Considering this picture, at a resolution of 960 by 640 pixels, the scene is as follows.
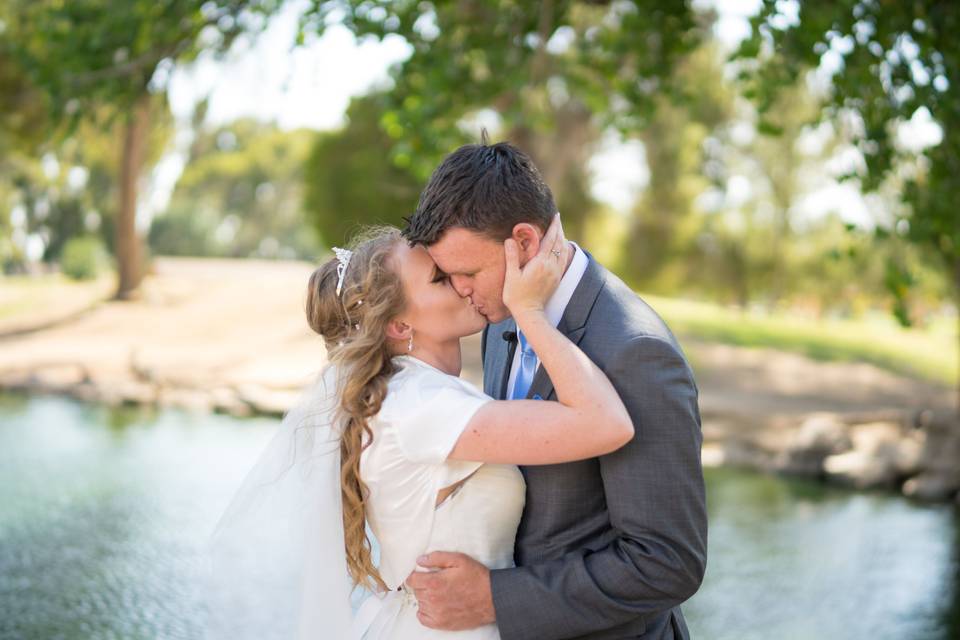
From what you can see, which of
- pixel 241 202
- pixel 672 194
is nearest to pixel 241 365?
pixel 672 194

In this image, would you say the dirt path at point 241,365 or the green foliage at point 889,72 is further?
the dirt path at point 241,365

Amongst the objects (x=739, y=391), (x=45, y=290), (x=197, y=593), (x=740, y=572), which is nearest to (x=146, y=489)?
(x=197, y=593)

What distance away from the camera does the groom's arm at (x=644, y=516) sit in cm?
213

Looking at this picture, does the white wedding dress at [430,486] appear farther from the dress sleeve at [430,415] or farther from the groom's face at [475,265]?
the groom's face at [475,265]

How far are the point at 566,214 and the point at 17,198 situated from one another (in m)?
27.2

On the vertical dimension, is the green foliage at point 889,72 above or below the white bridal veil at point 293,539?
above

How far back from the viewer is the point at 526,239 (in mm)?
2309

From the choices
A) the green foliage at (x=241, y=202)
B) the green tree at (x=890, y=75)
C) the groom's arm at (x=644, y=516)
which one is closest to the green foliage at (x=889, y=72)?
the green tree at (x=890, y=75)

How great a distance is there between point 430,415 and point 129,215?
23968mm

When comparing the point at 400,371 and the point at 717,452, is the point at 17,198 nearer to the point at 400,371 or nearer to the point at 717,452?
the point at 717,452

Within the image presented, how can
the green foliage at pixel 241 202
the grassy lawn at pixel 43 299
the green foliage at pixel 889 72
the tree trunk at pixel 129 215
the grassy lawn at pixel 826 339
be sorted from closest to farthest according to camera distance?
the green foliage at pixel 889 72 < the grassy lawn at pixel 826 339 < the grassy lawn at pixel 43 299 < the tree trunk at pixel 129 215 < the green foliage at pixel 241 202

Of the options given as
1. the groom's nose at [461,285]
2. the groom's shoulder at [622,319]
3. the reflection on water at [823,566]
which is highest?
the groom's nose at [461,285]

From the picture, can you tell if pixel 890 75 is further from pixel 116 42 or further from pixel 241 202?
pixel 241 202

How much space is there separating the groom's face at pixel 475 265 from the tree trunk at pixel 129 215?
23.0m
